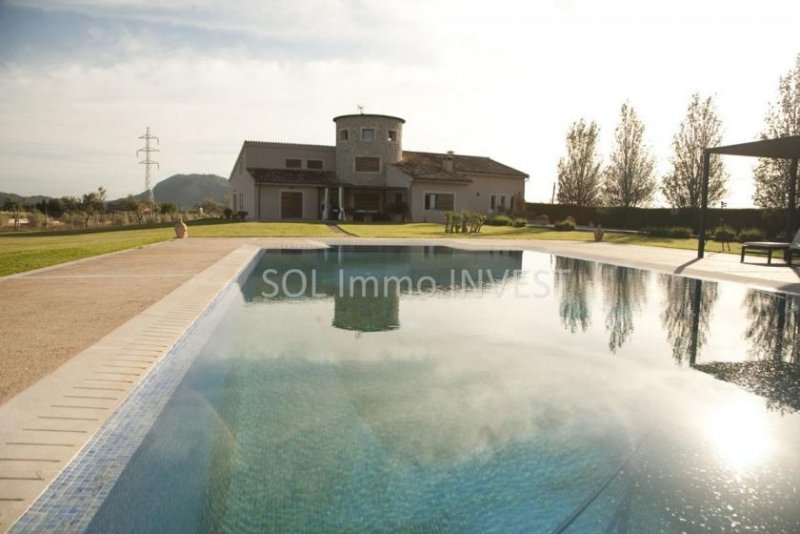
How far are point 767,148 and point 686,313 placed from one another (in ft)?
31.2

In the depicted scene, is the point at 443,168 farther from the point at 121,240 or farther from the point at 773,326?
the point at 773,326

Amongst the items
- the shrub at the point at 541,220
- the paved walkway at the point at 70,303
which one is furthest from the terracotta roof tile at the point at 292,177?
the paved walkway at the point at 70,303

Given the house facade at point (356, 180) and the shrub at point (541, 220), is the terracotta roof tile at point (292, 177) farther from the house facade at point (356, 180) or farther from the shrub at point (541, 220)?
the shrub at point (541, 220)

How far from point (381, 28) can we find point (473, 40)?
2.61 meters

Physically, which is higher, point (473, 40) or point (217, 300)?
point (473, 40)

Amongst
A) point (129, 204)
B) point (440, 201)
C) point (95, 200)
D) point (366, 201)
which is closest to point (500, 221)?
point (440, 201)

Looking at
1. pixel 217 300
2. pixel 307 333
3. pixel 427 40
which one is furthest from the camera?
pixel 427 40

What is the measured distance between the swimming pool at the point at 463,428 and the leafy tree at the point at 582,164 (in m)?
38.8

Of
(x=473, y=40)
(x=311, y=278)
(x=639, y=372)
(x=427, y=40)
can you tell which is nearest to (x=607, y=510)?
(x=639, y=372)

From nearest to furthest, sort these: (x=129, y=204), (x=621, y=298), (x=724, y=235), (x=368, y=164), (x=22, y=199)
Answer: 1. (x=621, y=298)
2. (x=724, y=235)
3. (x=368, y=164)
4. (x=129, y=204)
5. (x=22, y=199)

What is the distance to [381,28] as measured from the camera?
1523cm

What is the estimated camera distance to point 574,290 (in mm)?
11117

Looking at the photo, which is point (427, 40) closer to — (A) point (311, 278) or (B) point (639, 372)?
(A) point (311, 278)

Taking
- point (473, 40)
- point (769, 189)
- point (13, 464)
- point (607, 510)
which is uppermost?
point (473, 40)
